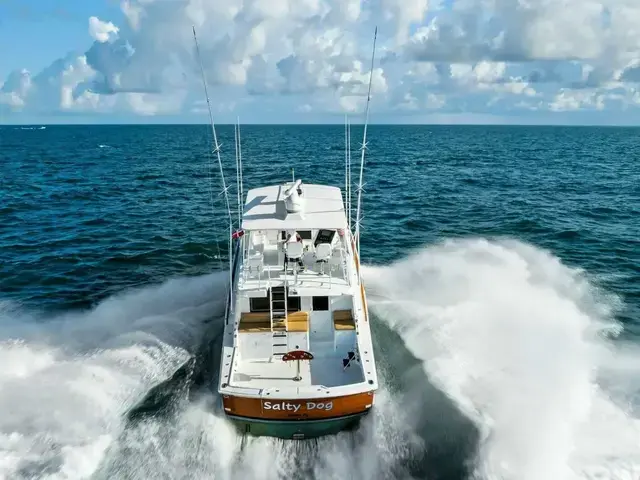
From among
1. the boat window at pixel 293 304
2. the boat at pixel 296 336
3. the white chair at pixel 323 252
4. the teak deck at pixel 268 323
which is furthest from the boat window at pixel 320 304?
the white chair at pixel 323 252

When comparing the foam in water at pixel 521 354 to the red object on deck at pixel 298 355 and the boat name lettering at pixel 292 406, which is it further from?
the red object on deck at pixel 298 355

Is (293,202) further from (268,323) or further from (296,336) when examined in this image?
(296,336)

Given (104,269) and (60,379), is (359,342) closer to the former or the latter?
(60,379)

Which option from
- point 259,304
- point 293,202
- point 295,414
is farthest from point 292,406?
point 293,202

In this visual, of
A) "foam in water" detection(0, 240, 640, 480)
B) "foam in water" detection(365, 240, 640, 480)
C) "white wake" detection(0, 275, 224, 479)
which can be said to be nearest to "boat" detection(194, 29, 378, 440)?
"foam in water" detection(0, 240, 640, 480)

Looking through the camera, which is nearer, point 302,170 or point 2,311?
point 2,311

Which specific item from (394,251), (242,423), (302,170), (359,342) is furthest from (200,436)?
(302,170)
